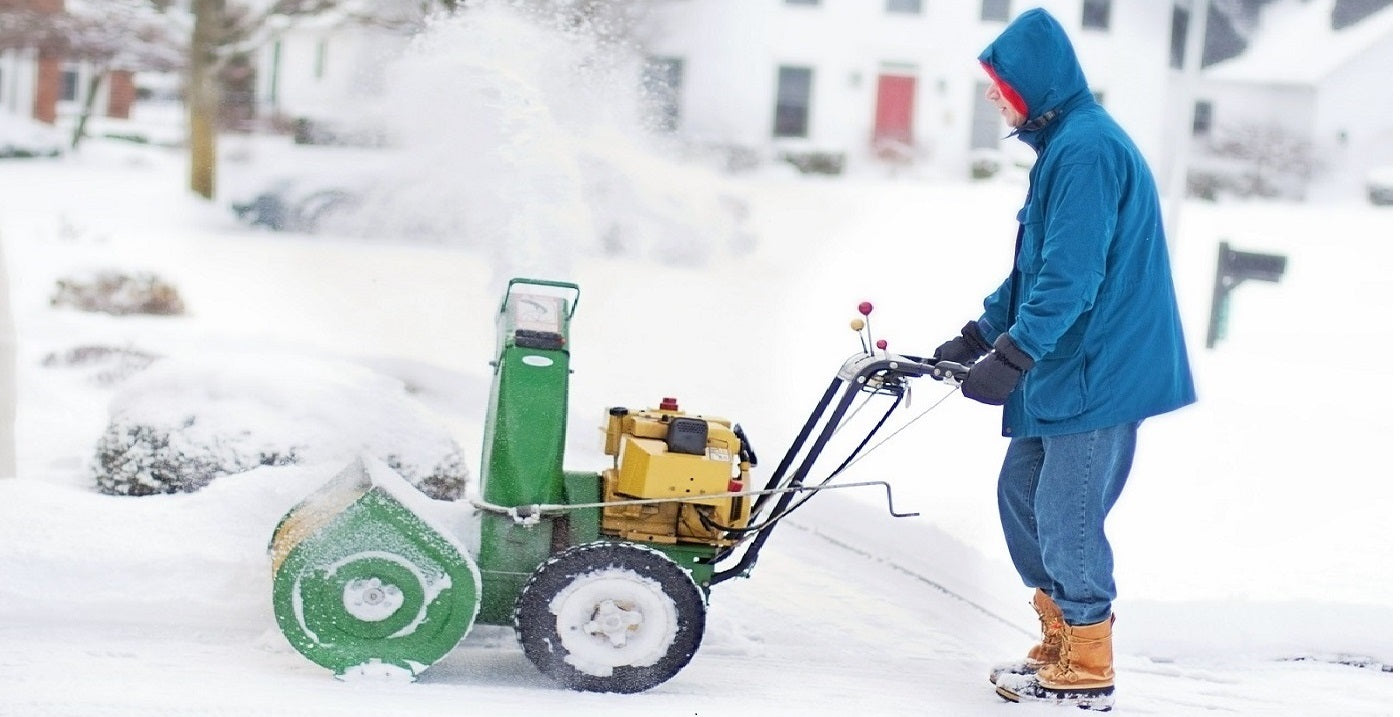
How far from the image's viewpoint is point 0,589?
9.59 feet

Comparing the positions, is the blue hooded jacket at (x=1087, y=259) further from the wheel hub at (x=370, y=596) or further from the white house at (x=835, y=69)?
the white house at (x=835, y=69)

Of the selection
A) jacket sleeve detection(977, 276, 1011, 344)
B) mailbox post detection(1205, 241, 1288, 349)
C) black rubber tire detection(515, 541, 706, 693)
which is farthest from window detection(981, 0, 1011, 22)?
black rubber tire detection(515, 541, 706, 693)

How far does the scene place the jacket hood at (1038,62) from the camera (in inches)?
97.2

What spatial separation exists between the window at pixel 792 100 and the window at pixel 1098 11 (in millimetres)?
900

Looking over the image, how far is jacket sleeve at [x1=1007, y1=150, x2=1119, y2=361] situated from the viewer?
237cm

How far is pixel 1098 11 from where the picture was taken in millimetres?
4230

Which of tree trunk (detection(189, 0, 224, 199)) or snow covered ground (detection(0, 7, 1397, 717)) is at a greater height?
tree trunk (detection(189, 0, 224, 199))

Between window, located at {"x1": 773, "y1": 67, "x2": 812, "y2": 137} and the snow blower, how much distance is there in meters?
1.66

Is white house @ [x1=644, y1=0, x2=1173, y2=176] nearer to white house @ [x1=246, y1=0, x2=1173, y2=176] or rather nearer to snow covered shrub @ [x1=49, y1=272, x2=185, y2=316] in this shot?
white house @ [x1=246, y1=0, x2=1173, y2=176]

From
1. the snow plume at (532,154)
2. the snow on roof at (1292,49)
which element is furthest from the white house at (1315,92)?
the snow plume at (532,154)

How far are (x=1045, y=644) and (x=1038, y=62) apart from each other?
1.16 metres

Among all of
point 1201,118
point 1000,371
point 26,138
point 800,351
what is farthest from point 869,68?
point 26,138

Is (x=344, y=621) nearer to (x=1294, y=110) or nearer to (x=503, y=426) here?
(x=503, y=426)

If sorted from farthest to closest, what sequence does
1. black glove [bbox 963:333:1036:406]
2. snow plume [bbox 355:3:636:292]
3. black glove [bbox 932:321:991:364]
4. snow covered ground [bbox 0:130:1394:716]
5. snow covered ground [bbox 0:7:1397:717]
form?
A: snow plume [bbox 355:3:636:292] → snow covered ground [bbox 0:7:1397:717] → snow covered ground [bbox 0:130:1394:716] → black glove [bbox 932:321:991:364] → black glove [bbox 963:333:1036:406]
